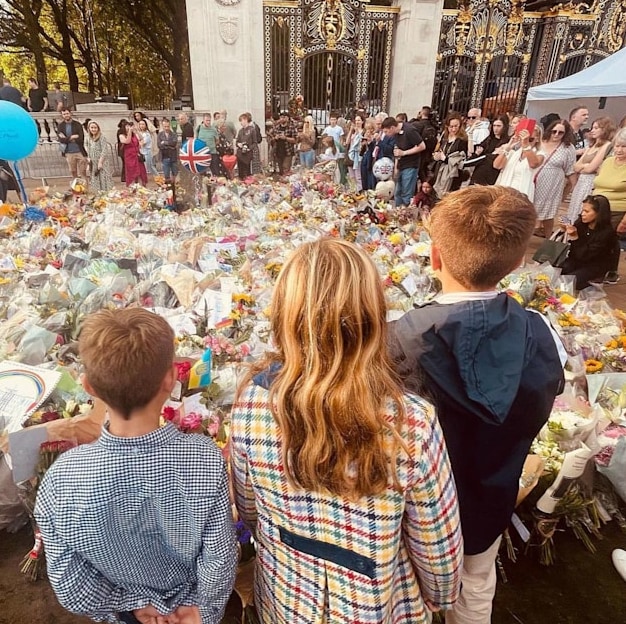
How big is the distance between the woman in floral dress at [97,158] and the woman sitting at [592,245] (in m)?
8.37

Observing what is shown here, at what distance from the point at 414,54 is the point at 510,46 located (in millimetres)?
3596

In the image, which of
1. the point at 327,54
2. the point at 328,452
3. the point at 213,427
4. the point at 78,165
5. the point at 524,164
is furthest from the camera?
the point at 327,54

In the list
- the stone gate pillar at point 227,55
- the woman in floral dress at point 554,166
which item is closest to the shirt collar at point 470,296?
the woman in floral dress at point 554,166

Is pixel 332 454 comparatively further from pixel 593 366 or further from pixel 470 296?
pixel 593 366

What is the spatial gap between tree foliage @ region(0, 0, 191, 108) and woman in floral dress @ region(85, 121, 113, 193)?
11.2m

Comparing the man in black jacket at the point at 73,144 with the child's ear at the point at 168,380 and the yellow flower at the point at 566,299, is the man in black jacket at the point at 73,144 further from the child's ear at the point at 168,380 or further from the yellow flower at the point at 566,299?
the child's ear at the point at 168,380

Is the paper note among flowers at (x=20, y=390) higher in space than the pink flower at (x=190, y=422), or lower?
higher

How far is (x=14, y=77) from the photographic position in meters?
24.1

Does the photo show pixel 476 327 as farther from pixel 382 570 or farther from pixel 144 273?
pixel 144 273

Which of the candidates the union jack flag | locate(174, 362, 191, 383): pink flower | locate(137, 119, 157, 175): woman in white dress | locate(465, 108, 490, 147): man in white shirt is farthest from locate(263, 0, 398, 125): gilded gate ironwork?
locate(174, 362, 191, 383): pink flower

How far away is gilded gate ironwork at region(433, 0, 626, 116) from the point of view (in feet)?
47.5

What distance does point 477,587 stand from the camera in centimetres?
154

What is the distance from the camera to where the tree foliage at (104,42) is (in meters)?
18.7

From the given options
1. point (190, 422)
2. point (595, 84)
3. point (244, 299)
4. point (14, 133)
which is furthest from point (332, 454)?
point (595, 84)
